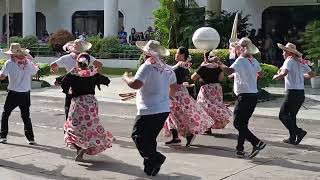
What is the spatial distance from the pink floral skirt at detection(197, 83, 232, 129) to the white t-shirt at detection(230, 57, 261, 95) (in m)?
1.61

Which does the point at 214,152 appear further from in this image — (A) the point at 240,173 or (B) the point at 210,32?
(B) the point at 210,32

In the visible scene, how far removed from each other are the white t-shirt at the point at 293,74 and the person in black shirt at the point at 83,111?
3313 mm

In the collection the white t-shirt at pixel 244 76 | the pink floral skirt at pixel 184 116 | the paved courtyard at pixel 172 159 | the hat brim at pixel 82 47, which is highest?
the hat brim at pixel 82 47

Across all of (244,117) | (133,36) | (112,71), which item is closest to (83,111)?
(244,117)

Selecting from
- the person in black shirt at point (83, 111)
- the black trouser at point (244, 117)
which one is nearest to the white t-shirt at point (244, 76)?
the black trouser at point (244, 117)

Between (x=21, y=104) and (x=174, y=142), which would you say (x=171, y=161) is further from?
(x=21, y=104)

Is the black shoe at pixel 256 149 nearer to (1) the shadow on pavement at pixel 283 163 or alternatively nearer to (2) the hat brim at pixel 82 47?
(1) the shadow on pavement at pixel 283 163

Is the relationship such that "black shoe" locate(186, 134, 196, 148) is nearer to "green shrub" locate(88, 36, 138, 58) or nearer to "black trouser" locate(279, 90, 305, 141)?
"black trouser" locate(279, 90, 305, 141)

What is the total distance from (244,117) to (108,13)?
2164 cm

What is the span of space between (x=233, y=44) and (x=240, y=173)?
2.32m

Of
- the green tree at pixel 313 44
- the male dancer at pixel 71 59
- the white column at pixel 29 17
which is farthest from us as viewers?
the white column at pixel 29 17

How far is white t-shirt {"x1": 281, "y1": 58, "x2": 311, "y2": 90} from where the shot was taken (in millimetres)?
9703

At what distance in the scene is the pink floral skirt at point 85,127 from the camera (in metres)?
8.02

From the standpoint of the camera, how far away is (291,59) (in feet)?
31.8
